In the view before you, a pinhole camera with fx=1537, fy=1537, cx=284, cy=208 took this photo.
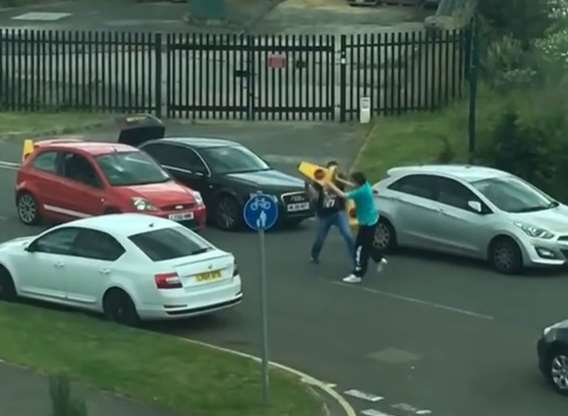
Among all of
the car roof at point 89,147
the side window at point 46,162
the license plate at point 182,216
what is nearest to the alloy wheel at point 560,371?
the license plate at point 182,216

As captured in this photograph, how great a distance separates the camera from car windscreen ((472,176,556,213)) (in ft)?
80.7

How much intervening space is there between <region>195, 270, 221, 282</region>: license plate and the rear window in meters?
0.42

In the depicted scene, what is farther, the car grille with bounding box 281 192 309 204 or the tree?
the tree

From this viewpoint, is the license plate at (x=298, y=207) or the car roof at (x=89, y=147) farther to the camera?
the car roof at (x=89, y=147)

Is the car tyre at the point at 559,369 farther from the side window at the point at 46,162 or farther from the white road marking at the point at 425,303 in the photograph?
the side window at the point at 46,162

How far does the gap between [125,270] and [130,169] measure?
7.08 meters

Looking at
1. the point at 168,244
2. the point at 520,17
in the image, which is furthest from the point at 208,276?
the point at 520,17

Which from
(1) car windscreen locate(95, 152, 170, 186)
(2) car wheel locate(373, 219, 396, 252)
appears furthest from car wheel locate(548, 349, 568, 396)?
(1) car windscreen locate(95, 152, 170, 186)

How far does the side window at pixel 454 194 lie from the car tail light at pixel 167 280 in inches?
262

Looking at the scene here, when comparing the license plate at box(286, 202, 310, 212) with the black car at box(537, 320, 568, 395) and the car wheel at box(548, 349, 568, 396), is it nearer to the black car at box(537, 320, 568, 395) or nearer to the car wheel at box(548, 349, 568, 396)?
the black car at box(537, 320, 568, 395)

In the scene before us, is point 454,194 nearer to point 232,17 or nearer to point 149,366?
point 149,366

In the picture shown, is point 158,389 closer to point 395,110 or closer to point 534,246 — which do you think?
point 534,246

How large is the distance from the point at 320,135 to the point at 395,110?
265cm

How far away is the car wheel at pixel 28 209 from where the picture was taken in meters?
27.1
